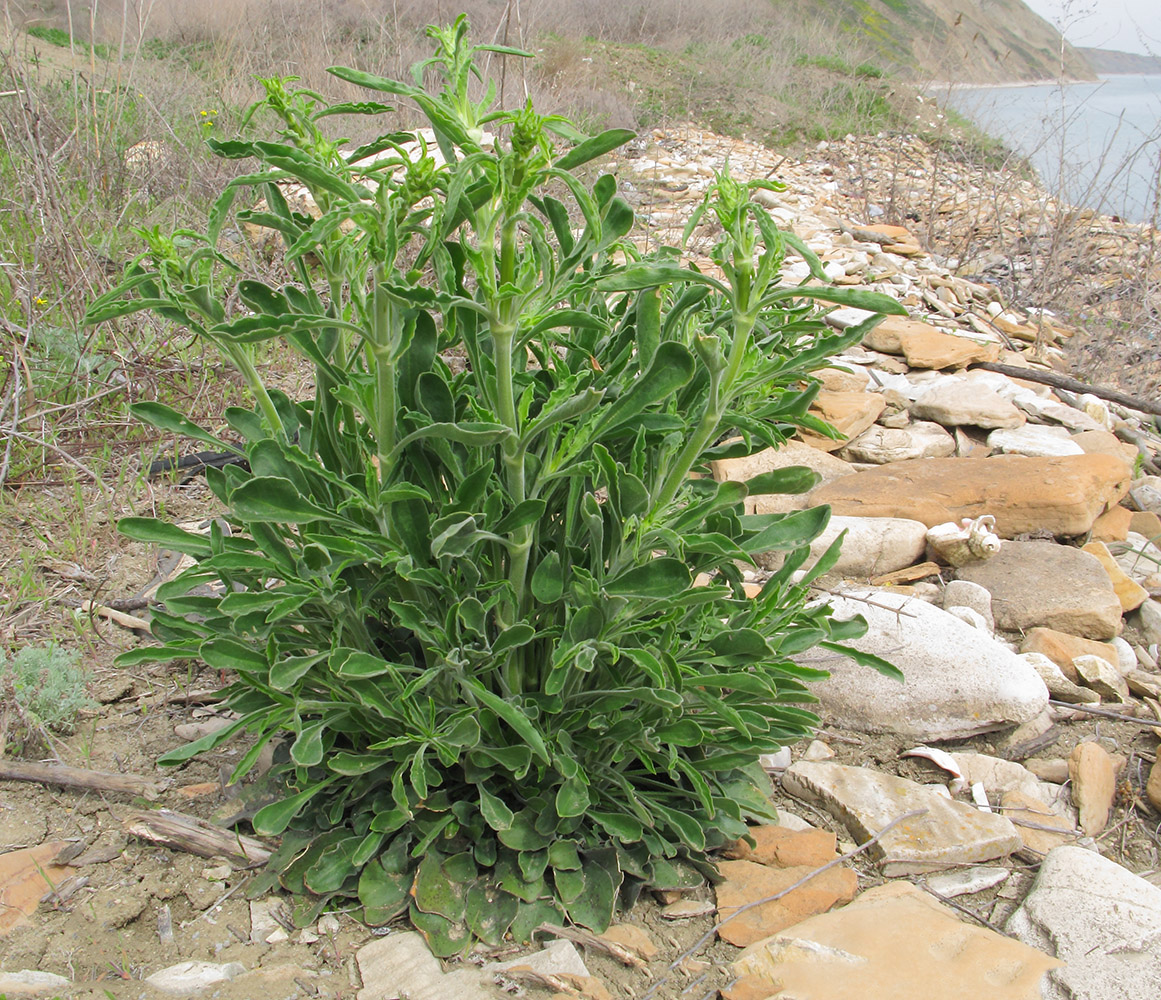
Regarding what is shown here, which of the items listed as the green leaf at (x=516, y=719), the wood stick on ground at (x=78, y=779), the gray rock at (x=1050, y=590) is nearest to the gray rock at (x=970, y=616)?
the gray rock at (x=1050, y=590)

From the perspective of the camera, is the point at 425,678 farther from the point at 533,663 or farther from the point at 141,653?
the point at 141,653

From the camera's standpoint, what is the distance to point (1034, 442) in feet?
13.9

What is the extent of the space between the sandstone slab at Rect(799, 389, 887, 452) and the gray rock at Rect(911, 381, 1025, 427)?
29cm

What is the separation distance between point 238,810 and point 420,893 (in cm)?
49

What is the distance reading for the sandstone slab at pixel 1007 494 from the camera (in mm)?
3504

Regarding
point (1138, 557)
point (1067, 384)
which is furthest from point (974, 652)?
point (1067, 384)

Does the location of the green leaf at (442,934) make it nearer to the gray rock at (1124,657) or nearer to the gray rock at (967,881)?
the gray rock at (967,881)

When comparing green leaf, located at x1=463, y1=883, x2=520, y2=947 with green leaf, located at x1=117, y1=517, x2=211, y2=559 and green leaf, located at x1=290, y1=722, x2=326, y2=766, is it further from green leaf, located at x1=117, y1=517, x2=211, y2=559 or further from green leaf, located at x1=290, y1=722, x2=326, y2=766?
green leaf, located at x1=117, y1=517, x2=211, y2=559

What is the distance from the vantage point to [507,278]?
4.60 feet

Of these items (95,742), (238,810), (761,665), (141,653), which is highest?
(761,665)

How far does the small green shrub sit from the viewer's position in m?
2.23

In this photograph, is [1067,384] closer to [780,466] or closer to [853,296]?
[780,466]

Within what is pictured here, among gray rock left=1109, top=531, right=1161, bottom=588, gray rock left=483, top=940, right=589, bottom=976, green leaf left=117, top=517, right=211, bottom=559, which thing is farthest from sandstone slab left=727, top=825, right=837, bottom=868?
gray rock left=1109, top=531, right=1161, bottom=588

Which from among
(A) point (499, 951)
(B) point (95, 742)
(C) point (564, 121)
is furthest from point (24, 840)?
(C) point (564, 121)
